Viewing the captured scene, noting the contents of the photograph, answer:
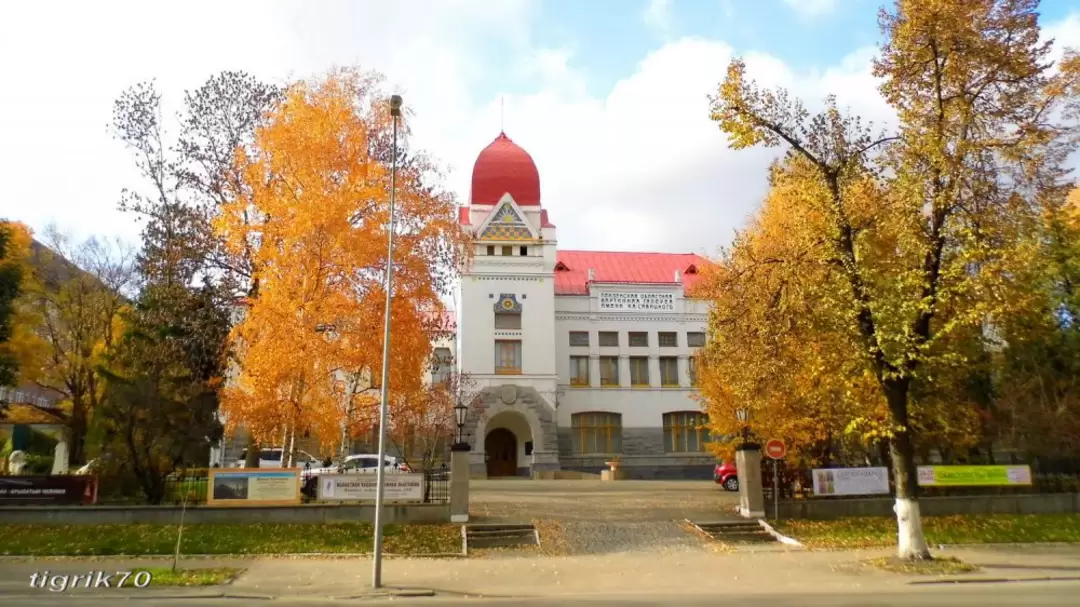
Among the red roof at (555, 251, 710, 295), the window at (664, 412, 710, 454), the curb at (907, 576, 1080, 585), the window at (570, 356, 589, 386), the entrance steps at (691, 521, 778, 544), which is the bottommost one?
the curb at (907, 576, 1080, 585)

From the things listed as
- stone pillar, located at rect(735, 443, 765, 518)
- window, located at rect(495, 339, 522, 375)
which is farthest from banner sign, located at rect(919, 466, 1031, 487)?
window, located at rect(495, 339, 522, 375)

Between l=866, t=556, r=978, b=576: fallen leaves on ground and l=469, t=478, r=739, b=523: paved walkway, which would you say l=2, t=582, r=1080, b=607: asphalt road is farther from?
l=469, t=478, r=739, b=523: paved walkway

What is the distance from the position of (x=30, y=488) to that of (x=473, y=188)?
31000 mm

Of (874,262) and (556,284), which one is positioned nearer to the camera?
(874,262)

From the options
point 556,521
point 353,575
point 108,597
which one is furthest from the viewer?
point 556,521

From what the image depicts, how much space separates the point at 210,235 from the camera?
81.7 ft

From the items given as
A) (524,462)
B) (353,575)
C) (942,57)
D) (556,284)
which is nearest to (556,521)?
(353,575)

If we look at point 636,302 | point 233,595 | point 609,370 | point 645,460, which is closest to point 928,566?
point 233,595

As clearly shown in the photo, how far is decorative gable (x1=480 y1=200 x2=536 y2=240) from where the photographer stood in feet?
145

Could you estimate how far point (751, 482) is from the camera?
72.4 ft

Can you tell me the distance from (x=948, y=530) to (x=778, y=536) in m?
5.05

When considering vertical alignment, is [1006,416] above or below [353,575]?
above

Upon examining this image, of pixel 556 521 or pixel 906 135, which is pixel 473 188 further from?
pixel 906 135

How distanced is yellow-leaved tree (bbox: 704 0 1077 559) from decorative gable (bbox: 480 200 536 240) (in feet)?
89.0
